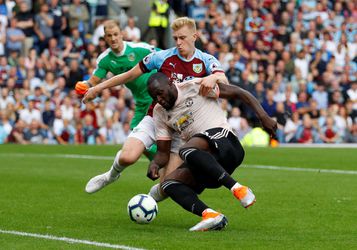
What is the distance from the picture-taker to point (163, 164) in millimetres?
A: 10234

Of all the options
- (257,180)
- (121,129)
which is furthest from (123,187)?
(121,129)

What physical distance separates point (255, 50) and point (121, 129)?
587 centimetres

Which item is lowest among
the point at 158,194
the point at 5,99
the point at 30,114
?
the point at 30,114

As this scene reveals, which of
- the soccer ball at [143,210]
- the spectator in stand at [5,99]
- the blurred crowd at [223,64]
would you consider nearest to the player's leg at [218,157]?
the soccer ball at [143,210]

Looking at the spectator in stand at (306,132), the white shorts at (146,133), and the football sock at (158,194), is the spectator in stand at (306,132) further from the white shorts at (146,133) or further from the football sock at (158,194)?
the football sock at (158,194)

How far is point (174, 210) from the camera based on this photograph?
1177cm

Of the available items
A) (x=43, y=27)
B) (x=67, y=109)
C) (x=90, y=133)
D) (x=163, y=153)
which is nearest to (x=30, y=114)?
(x=67, y=109)

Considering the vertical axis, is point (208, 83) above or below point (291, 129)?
above

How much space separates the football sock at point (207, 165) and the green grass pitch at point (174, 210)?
50cm

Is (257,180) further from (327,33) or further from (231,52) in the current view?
(327,33)

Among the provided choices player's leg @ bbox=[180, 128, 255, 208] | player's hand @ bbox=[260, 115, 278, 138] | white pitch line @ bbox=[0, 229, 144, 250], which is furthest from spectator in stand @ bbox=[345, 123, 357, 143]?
white pitch line @ bbox=[0, 229, 144, 250]

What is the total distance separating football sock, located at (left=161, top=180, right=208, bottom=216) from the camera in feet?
31.9

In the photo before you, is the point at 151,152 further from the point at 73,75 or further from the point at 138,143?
the point at 73,75

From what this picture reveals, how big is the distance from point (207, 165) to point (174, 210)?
7.79 ft
